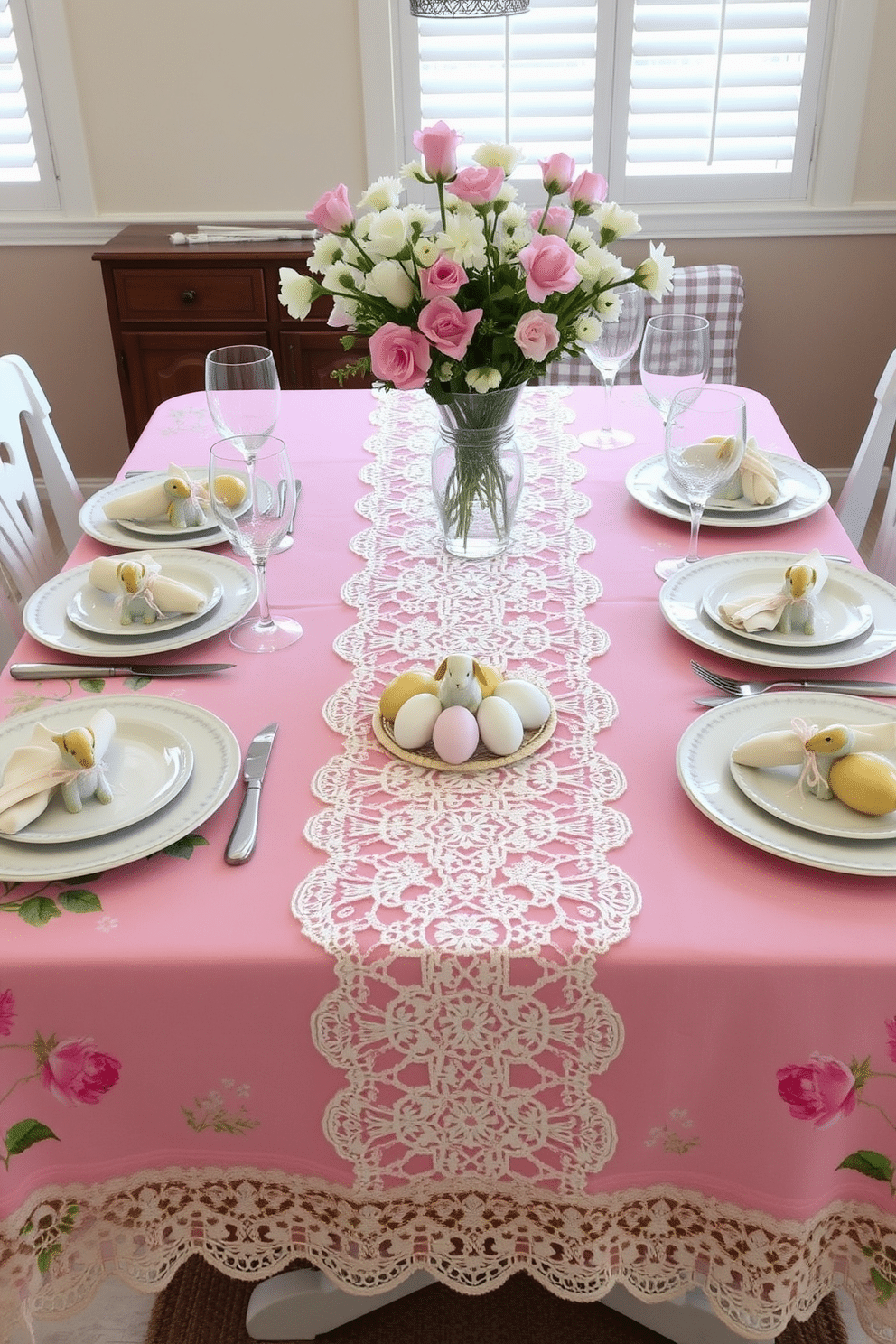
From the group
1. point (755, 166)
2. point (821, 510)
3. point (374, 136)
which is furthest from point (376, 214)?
point (755, 166)

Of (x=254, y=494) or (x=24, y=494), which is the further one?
(x=24, y=494)

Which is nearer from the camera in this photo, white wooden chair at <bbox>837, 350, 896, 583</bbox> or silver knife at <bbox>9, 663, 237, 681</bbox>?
silver knife at <bbox>9, 663, 237, 681</bbox>

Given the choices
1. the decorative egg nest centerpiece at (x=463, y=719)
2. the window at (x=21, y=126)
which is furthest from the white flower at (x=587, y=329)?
the window at (x=21, y=126)

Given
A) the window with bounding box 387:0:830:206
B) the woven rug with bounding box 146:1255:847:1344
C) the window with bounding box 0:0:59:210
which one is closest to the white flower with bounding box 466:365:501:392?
the woven rug with bounding box 146:1255:847:1344

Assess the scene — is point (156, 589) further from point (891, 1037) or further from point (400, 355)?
point (891, 1037)

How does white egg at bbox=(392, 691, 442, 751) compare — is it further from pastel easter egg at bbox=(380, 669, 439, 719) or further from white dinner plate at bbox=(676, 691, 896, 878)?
white dinner plate at bbox=(676, 691, 896, 878)

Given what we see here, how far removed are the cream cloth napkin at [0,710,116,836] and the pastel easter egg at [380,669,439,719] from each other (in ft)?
0.87

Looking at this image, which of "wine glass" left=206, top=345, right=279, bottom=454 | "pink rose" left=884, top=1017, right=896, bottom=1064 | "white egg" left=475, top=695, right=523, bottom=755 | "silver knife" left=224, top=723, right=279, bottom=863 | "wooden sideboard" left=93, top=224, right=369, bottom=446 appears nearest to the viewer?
"pink rose" left=884, top=1017, right=896, bottom=1064

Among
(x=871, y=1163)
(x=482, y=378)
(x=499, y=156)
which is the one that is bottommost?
(x=871, y=1163)

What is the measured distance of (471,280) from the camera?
4.39 feet

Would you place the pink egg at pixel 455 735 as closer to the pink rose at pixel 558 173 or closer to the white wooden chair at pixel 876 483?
the pink rose at pixel 558 173

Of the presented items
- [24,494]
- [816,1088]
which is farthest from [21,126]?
[816,1088]

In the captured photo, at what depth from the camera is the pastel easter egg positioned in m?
1.19

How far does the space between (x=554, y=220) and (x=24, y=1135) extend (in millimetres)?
1069
